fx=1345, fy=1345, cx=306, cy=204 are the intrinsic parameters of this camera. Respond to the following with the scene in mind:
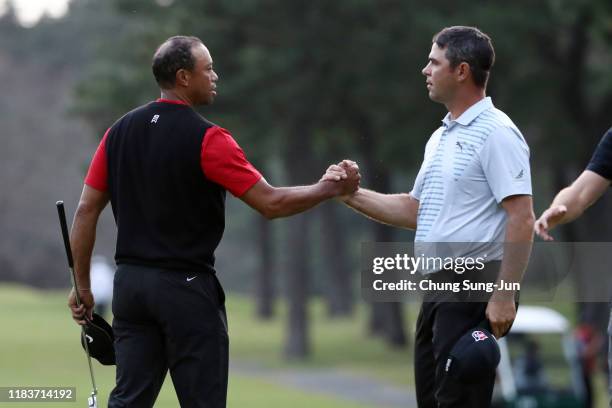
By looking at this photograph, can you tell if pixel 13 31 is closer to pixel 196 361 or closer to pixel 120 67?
pixel 120 67

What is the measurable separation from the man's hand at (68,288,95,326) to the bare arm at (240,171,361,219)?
1051 mm

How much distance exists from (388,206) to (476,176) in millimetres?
878

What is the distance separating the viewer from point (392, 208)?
7.40m

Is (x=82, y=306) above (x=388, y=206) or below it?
below

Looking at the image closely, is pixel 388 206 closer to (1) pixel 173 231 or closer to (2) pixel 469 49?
(2) pixel 469 49

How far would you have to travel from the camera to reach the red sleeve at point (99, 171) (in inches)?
265

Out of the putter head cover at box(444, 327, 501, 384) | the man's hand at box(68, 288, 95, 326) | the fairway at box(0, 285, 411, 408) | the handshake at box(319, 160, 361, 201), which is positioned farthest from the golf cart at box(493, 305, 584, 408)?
the putter head cover at box(444, 327, 501, 384)

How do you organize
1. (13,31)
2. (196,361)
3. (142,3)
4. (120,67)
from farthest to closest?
(13,31)
(120,67)
(142,3)
(196,361)

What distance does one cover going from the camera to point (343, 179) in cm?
727

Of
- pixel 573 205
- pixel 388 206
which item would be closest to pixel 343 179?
pixel 388 206

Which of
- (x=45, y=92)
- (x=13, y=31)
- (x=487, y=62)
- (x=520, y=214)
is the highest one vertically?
(x=13, y=31)

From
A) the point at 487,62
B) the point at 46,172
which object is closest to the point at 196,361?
the point at 487,62

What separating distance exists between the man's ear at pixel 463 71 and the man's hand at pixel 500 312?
1.13 metres

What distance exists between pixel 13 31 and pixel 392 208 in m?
63.6
